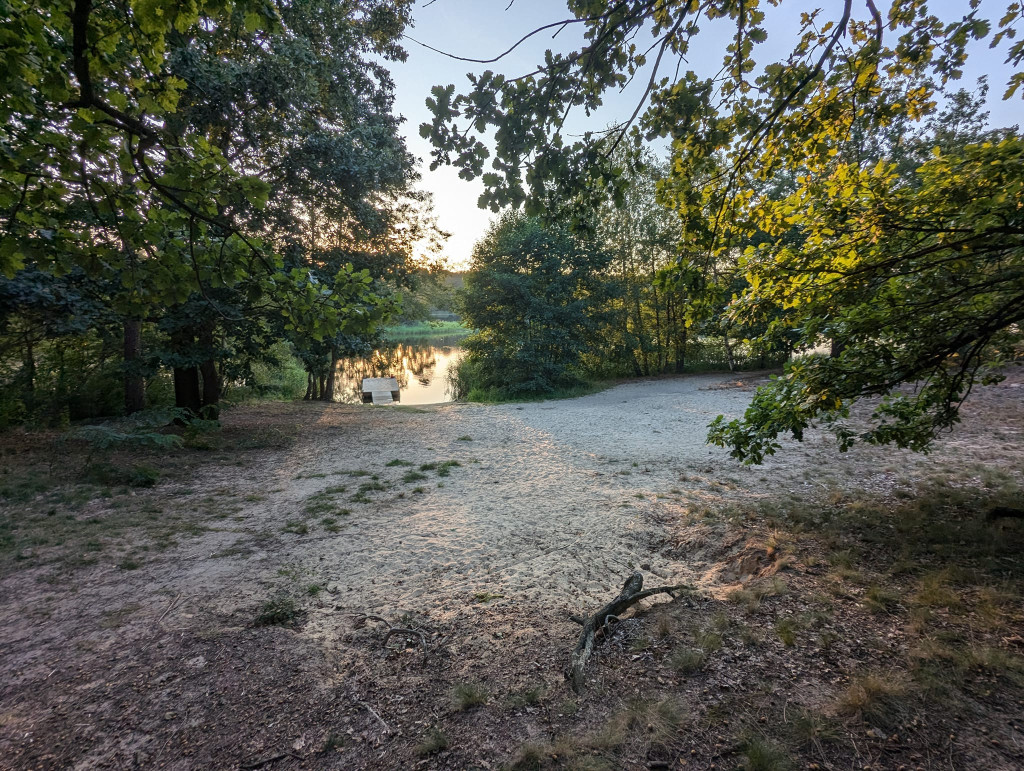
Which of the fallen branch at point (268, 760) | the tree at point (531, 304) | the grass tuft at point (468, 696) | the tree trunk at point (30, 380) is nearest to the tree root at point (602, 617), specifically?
the grass tuft at point (468, 696)

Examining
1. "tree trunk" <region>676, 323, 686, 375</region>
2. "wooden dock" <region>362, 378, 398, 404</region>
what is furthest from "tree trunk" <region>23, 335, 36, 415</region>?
"tree trunk" <region>676, 323, 686, 375</region>

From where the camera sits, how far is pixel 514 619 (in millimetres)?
3057

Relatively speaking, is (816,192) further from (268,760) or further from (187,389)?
(187,389)

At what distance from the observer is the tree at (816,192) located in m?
2.53

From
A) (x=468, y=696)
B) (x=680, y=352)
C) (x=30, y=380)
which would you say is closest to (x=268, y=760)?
(x=468, y=696)

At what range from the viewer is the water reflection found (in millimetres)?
20859

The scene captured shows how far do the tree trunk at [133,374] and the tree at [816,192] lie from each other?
9.03 m

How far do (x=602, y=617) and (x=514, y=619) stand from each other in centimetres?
63

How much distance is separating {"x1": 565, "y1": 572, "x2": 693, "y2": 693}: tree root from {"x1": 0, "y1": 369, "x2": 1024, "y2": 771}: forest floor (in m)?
0.07

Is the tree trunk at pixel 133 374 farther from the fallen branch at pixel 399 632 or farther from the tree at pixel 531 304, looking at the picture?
the tree at pixel 531 304

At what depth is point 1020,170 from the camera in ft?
7.68

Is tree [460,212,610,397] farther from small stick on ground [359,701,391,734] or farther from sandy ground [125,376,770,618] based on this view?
small stick on ground [359,701,391,734]

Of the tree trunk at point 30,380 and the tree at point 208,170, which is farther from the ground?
the tree at point 208,170

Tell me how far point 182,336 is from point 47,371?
4107 millimetres
